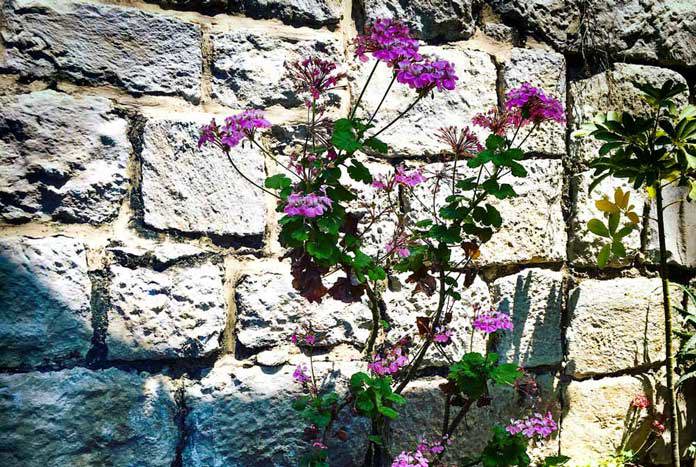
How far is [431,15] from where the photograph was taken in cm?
211

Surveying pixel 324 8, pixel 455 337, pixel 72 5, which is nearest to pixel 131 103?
pixel 72 5

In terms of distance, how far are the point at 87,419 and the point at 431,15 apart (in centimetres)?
157

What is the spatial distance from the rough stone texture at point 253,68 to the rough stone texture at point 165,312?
507 mm

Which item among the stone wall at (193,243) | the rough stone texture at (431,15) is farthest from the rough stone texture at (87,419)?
the rough stone texture at (431,15)

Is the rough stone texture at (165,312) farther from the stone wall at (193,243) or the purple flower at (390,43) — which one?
the purple flower at (390,43)

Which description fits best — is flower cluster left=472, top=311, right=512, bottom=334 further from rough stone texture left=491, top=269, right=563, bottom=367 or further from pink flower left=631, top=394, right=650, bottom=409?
pink flower left=631, top=394, right=650, bottom=409

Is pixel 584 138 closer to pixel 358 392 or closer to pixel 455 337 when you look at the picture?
pixel 455 337

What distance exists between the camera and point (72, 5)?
170 centimetres

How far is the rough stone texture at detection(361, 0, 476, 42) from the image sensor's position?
6.69ft

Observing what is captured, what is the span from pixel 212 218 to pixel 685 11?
1922 millimetres

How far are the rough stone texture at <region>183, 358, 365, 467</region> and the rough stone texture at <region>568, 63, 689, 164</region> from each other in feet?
4.05

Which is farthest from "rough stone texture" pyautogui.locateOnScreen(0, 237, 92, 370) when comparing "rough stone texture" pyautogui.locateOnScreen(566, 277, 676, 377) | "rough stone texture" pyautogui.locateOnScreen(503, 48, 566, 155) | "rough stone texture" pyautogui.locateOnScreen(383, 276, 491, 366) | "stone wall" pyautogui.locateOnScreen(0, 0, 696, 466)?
"rough stone texture" pyautogui.locateOnScreen(566, 277, 676, 377)

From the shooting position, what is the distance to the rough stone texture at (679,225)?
2.42 m

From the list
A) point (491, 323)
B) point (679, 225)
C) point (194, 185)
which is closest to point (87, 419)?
point (194, 185)
